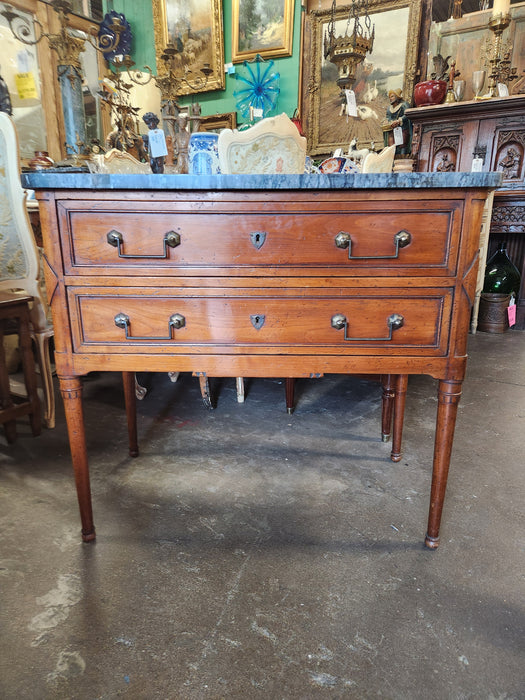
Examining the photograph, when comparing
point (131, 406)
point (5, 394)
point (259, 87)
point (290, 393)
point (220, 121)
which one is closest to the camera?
point (131, 406)

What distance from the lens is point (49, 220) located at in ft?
3.38

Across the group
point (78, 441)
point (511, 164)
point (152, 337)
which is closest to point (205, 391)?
point (78, 441)

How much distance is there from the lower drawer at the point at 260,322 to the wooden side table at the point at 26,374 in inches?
35.9

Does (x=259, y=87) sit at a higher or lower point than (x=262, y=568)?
higher

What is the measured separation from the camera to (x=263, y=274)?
1.06 meters

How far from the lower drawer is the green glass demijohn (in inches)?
141

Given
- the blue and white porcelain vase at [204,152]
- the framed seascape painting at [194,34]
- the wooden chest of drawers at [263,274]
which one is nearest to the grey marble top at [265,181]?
the wooden chest of drawers at [263,274]

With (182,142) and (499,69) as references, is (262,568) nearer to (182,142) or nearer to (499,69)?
(182,142)

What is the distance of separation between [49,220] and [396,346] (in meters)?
0.90

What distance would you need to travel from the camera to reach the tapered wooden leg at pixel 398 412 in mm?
1613

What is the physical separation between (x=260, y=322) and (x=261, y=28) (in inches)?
200

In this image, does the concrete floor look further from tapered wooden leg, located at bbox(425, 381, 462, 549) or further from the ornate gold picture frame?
the ornate gold picture frame

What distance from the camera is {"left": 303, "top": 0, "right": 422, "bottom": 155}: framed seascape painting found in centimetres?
415

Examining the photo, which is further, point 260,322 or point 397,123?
point 397,123
